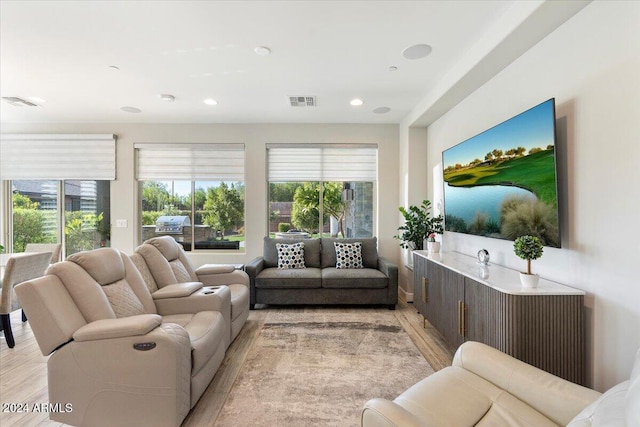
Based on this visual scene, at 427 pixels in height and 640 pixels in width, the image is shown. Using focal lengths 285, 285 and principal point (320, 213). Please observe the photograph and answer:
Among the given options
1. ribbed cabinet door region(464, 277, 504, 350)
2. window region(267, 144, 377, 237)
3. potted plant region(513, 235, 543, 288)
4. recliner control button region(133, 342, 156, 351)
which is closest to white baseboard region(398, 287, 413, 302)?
window region(267, 144, 377, 237)

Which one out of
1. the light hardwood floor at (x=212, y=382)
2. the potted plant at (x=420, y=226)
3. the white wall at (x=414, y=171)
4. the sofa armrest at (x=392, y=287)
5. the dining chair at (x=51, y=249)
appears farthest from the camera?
the white wall at (x=414, y=171)

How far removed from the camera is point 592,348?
5.63 ft

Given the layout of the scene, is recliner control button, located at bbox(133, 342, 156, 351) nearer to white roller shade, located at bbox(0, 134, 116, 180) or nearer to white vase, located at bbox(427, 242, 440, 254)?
white vase, located at bbox(427, 242, 440, 254)

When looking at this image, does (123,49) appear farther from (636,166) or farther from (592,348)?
(592,348)

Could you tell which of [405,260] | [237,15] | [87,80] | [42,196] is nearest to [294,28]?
[237,15]

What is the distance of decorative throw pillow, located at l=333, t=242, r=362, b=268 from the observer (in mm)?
4258

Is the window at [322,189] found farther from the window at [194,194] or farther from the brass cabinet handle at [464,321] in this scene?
the brass cabinet handle at [464,321]

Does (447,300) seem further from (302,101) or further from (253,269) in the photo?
(302,101)

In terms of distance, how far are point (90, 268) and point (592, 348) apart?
326 cm

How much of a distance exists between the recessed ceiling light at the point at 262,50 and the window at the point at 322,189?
218 centimetres

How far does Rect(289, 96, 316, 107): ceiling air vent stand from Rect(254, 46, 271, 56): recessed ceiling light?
1.02m

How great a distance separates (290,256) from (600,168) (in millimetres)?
3474

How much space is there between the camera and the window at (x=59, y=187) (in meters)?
4.61

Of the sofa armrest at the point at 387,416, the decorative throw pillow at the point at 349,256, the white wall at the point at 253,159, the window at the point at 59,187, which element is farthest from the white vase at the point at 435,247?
the window at the point at 59,187
